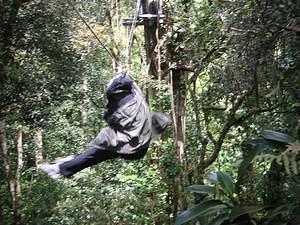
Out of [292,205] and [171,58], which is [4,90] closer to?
[171,58]

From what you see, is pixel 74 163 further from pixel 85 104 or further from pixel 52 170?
pixel 85 104

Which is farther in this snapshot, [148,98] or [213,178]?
[148,98]

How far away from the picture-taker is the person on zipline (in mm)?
2805

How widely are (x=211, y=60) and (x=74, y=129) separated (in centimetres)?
298

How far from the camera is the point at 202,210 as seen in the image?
241cm

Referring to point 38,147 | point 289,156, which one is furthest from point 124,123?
point 38,147

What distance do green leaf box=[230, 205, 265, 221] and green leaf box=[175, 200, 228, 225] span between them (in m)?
0.14

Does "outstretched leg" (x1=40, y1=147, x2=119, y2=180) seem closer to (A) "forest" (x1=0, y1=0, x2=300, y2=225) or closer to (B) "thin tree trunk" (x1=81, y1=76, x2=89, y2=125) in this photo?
(A) "forest" (x1=0, y1=0, x2=300, y2=225)

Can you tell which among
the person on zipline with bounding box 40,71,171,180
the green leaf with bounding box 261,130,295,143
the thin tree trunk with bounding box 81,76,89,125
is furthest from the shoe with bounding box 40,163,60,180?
the thin tree trunk with bounding box 81,76,89,125

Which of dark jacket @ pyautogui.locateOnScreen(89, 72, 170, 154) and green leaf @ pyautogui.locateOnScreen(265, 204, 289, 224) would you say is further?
dark jacket @ pyautogui.locateOnScreen(89, 72, 170, 154)

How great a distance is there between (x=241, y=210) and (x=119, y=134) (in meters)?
0.92

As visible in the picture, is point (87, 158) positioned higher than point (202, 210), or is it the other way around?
point (87, 158)

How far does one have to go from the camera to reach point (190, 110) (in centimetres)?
590

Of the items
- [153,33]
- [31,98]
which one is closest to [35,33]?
[31,98]
